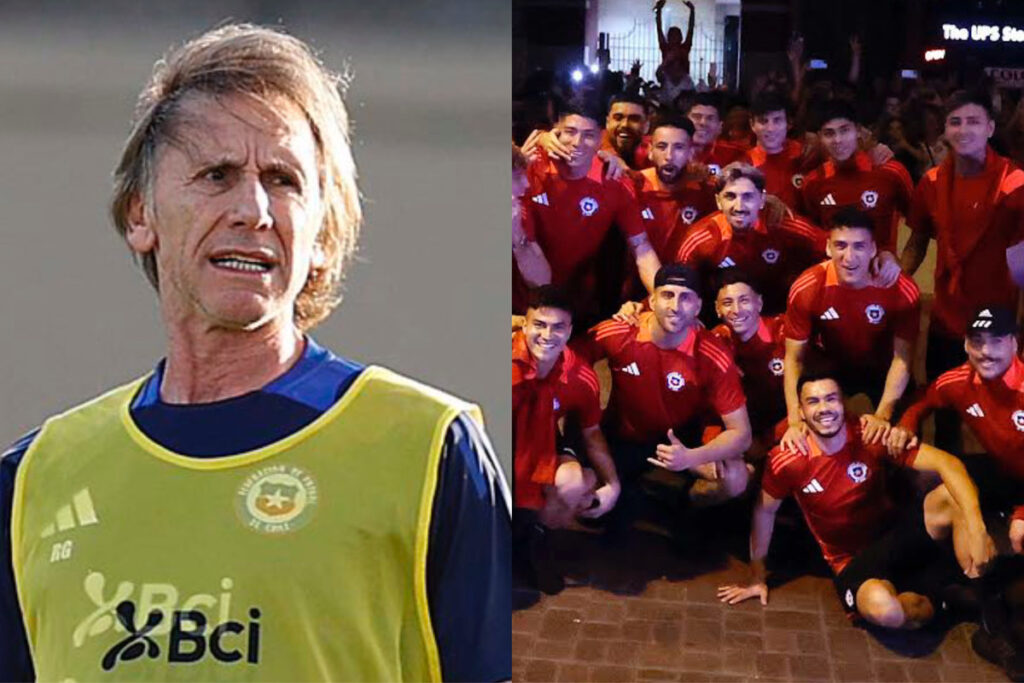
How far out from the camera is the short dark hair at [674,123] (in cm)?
250

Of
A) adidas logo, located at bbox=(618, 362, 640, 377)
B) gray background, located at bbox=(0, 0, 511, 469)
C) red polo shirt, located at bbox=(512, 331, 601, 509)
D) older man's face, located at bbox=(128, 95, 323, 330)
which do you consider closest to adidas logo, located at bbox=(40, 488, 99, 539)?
gray background, located at bbox=(0, 0, 511, 469)

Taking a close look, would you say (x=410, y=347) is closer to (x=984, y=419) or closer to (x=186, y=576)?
(x=186, y=576)

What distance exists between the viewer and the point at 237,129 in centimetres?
223

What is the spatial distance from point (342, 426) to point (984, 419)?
127 cm

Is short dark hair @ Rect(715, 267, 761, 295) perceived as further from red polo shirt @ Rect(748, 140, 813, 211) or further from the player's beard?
the player's beard

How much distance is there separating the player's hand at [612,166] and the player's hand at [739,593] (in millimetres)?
871

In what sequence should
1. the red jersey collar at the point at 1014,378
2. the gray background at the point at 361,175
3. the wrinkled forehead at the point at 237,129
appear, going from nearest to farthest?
the wrinkled forehead at the point at 237,129, the gray background at the point at 361,175, the red jersey collar at the point at 1014,378

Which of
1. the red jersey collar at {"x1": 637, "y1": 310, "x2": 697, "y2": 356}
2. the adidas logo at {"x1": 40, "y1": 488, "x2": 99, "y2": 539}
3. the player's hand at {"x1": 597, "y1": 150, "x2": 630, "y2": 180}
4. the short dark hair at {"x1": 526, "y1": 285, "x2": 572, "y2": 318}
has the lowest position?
the adidas logo at {"x1": 40, "y1": 488, "x2": 99, "y2": 539}

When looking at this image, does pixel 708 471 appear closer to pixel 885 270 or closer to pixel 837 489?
pixel 837 489

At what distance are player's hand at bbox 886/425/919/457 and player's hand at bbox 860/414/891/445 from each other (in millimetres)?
14

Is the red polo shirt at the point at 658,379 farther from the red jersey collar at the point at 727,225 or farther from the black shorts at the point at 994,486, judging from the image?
the black shorts at the point at 994,486

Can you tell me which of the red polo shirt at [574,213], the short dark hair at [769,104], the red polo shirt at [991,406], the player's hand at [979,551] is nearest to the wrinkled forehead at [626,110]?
the red polo shirt at [574,213]

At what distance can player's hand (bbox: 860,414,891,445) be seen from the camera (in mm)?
2525

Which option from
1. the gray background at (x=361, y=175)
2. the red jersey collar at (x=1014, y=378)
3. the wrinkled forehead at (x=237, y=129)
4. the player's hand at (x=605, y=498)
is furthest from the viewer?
the player's hand at (x=605, y=498)
